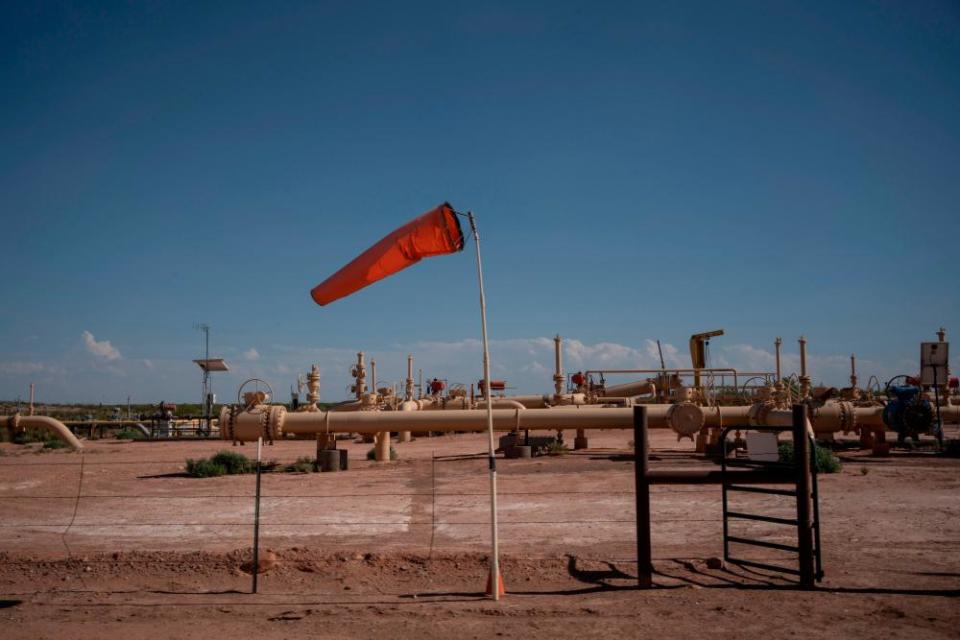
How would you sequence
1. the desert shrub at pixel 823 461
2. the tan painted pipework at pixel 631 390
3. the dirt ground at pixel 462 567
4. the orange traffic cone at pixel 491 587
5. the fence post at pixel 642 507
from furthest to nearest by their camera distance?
the tan painted pipework at pixel 631 390 → the desert shrub at pixel 823 461 → the fence post at pixel 642 507 → the orange traffic cone at pixel 491 587 → the dirt ground at pixel 462 567

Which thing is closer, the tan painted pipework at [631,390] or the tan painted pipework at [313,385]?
the tan painted pipework at [313,385]

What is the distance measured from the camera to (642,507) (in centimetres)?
734

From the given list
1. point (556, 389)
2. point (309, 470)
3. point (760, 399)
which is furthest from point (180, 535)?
point (760, 399)

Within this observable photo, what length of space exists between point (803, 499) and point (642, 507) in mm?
1594

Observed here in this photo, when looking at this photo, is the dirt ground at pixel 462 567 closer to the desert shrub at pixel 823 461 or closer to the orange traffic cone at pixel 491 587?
the orange traffic cone at pixel 491 587

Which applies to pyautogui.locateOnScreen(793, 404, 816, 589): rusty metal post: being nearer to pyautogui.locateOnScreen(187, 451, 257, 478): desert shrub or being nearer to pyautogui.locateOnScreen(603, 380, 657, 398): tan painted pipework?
pyautogui.locateOnScreen(187, 451, 257, 478): desert shrub

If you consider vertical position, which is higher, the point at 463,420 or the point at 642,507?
the point at 463,420

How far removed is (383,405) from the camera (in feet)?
85.7

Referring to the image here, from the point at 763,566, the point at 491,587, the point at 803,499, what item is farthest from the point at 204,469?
the point at 803,499

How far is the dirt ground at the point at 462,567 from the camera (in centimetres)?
623

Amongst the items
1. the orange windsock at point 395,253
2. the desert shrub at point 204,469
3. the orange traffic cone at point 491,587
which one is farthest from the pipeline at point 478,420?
the orange windsock at point 395,253

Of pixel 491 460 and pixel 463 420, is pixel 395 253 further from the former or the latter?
pixel 463 420

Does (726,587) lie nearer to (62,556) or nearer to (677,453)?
(62,556)

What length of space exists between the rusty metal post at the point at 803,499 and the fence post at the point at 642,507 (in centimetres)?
146
